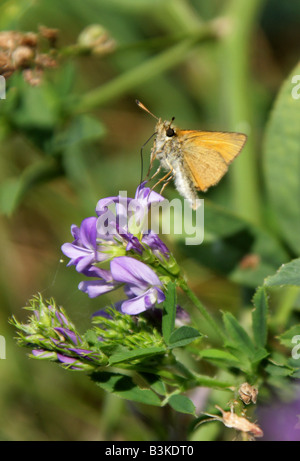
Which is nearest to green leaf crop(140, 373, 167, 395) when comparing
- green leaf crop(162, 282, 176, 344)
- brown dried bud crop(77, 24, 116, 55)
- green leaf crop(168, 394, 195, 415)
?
green leaf crop(168, 394, 195, 415)

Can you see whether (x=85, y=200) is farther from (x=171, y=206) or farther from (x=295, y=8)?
(x=295, y=8)

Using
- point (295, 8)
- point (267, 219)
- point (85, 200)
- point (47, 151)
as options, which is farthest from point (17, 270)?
point (295, 8)

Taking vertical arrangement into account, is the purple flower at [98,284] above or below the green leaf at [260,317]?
above

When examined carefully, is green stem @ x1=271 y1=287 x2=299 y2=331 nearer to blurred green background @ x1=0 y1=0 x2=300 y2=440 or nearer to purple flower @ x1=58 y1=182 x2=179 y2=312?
blurred green background @ x1=0 y1=0 x2=300 y2=440

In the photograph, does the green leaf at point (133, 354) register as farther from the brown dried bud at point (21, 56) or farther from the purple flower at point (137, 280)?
the brown dried bud at point (21, 56)

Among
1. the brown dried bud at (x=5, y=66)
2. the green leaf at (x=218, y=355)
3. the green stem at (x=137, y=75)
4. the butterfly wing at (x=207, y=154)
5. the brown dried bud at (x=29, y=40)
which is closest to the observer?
the green leaf at (x=218, y=355)

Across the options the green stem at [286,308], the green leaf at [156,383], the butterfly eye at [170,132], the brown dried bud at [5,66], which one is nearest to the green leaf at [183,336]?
the green leaf at [156,383]

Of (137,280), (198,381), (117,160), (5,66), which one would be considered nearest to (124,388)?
(198,381)
